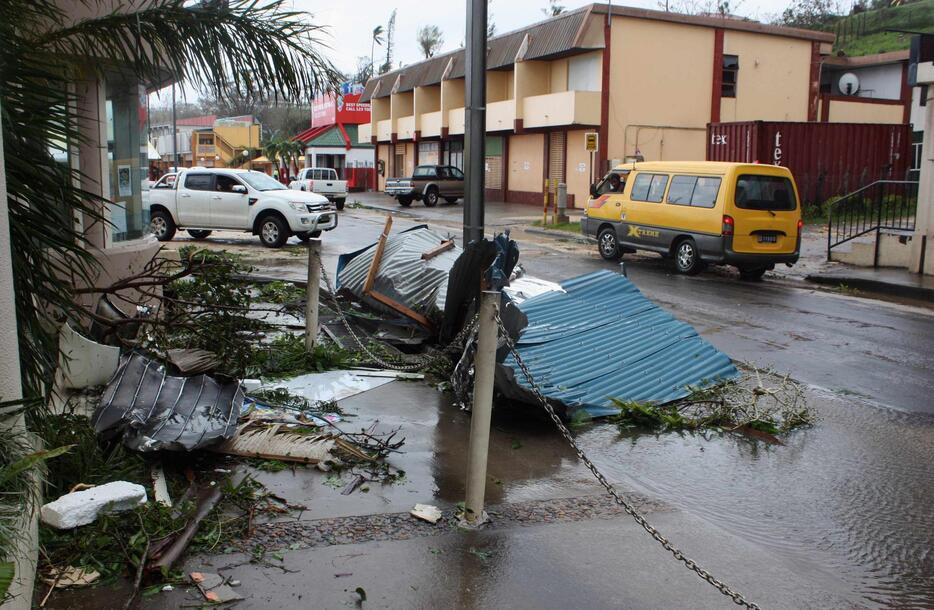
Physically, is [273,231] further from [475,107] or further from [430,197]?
[430,197]

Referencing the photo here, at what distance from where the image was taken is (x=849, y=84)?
4081 cm

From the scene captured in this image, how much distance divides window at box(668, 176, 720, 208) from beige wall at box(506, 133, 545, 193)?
22.0 m

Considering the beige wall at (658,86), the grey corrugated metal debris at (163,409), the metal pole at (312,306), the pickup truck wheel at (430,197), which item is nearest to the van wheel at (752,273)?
the metal pole at (312,306)

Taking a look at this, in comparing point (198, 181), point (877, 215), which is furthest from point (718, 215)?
point (198, 181)

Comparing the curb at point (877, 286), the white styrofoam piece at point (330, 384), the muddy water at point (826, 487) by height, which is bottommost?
the muddy water at point (826, 487)

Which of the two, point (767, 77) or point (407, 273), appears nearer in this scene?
point (407, 273)

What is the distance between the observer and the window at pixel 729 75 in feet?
120

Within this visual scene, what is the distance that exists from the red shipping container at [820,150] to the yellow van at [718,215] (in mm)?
12671

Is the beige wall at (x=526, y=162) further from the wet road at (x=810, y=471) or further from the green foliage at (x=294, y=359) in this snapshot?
the green foliage at (x=294, y=359)

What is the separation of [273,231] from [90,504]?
56.6 feet

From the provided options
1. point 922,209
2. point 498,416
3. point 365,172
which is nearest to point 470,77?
point 498,416

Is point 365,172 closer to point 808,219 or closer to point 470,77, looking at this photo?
point 808,219

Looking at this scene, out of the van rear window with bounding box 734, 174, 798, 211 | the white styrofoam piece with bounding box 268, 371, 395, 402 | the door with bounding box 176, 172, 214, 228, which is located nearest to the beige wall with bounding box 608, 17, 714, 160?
the door with bounding box 176, 172, 214, 228

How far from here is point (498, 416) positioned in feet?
23.8
